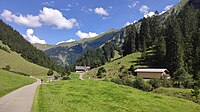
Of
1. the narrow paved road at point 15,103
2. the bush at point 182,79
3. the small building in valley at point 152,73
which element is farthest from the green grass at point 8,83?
the small building in valley at point 152,73

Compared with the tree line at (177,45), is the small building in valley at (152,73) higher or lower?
lower

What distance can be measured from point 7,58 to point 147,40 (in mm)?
106548

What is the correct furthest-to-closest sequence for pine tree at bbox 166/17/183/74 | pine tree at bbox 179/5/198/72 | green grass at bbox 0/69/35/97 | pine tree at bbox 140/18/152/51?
pine tree at bbox 140/18/152/51 < pine tree at bbox 166/17/183/74 < pine tree at bbox 179/5/198/72 < green grass at bbox 0/69/35/97

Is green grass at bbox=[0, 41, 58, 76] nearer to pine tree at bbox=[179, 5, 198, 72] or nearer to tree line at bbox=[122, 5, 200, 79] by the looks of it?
tree line at bbox=[122, 5, 200, 79]

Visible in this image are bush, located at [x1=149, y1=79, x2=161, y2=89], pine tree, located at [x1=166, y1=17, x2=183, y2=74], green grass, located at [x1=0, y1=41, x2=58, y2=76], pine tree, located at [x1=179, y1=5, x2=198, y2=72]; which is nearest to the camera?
bush, located at [x1=149, y1=79, x2=161, y2=89]

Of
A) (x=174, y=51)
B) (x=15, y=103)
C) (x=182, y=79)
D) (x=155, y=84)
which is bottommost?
(x=15, y=103)

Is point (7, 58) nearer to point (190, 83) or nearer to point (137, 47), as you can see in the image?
Answer: point (137, 47)

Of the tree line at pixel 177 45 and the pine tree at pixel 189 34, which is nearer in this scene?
the tree line at pixel 177 45

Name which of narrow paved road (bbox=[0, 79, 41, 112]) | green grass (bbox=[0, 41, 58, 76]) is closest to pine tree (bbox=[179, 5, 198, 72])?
narrow paved road (bbox=[0, 79, 41, 112])

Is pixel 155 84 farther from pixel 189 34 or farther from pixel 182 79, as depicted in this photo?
pixel 189 34

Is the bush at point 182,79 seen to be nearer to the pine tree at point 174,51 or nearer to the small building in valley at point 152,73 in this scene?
the pine tree at point 174,51

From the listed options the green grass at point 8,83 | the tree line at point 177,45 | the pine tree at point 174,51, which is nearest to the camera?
the green grass at point 8,83

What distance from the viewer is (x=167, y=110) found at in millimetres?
27000

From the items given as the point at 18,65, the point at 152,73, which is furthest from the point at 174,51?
the point at 18,65
